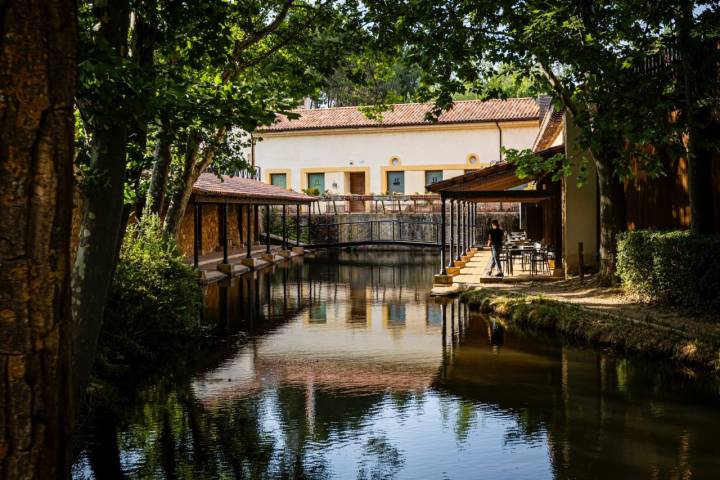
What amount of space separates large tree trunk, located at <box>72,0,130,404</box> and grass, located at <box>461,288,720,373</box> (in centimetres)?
685

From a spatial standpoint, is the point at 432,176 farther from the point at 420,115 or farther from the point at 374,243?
the point at 374,243

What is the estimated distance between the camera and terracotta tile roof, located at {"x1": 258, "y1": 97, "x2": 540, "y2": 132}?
42844mm

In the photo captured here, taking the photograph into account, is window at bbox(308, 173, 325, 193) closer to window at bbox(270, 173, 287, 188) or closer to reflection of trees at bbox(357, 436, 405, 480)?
window at bbox(270, 173, 287, 188)

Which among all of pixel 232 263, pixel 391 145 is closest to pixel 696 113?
pixel 232 263

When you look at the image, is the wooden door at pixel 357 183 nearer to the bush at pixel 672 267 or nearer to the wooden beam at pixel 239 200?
the wooden beam at pixel 239 200

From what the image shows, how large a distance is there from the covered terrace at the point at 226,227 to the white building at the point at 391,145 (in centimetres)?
863

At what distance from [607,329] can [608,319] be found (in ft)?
1.78

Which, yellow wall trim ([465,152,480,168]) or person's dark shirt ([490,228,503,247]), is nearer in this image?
person's dark shirt ([490,228,503,247])

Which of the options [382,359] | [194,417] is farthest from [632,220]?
[194,417]

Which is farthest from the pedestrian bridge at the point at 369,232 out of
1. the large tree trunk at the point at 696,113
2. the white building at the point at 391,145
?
the large tree trunk at the point at 696,113

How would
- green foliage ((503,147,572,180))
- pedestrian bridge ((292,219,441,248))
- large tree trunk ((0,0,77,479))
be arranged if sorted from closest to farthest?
large tree trunk ((0,0,77,479)), green foliage ((503,147,572,180)), pedestrian bridge ((292,219,441,248))

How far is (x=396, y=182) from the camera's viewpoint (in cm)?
4516

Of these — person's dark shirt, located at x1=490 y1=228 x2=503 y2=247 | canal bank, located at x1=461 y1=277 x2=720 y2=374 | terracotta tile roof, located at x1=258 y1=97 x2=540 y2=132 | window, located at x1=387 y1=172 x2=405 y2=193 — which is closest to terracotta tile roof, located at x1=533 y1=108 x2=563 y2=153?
person's dark shirt, located at x1=490 y1=228 x2=503 y2=247

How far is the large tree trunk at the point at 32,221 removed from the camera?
244 centimetres
